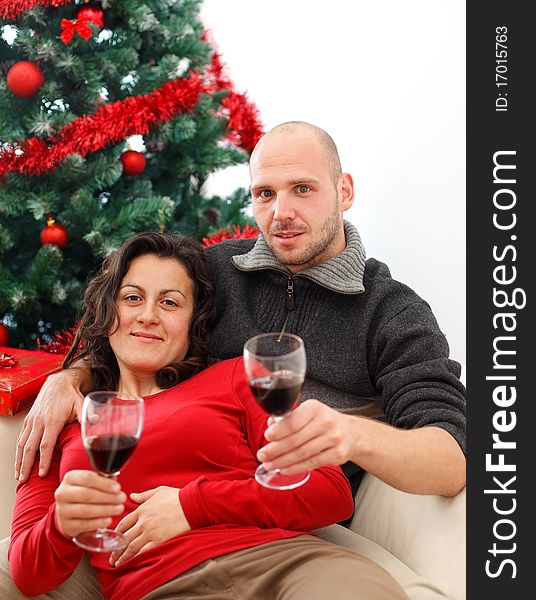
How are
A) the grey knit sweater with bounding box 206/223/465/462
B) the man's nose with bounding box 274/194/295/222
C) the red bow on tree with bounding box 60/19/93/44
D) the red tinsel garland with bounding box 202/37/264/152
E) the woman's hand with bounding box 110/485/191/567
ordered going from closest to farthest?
the woman's hand with bounding box 110/485/191/567
the grey knit sweater with bounding box 206/223/465/462
the man's nose with bounding box 274/194/295/222
the red bow on tree with bounding box 60/19/93/44
the red tinsel garland with bounding box 202/37/264/152

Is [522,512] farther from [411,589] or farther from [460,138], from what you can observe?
[460,138]

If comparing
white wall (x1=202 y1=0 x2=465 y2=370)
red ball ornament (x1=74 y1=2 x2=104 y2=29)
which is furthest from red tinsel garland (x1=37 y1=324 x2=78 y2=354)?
white wall (x1=202 y1=0 x2=465 y2=370)

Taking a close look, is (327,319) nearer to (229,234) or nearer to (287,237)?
(287,237)

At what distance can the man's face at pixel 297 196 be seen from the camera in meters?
1.93

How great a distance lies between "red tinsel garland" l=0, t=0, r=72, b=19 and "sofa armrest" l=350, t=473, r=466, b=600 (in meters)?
1.75

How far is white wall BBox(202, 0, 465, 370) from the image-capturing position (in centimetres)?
264

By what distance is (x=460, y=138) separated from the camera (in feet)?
8.45

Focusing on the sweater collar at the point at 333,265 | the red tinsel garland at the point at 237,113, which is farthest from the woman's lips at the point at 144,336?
the red tinsel garland at the point at 237,113

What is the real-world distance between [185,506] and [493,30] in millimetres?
1316

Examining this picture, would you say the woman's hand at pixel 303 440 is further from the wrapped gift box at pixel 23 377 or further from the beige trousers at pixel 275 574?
the wrapped gift box at pixel 23 377

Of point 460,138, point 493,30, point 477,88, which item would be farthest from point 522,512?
point 460,138

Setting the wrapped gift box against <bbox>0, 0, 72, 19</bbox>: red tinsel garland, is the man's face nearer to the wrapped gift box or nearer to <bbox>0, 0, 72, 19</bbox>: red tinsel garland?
the wrapped gift box

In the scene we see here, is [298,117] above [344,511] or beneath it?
above

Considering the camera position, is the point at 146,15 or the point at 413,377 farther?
the point at 146,15
